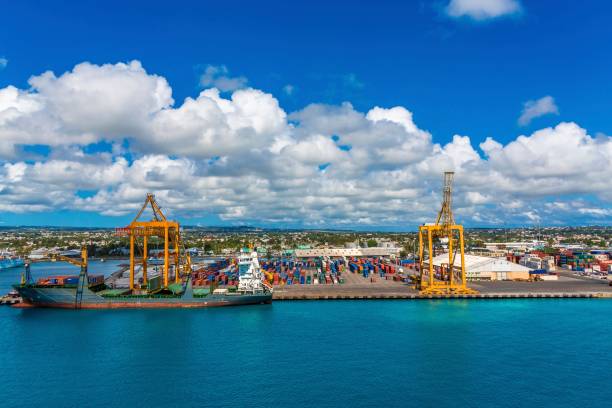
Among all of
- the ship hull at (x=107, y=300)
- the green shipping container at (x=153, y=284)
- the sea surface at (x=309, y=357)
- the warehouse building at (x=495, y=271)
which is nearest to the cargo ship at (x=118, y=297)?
the ship hull at (x=107, y=300)

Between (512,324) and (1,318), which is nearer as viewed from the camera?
(512,324)

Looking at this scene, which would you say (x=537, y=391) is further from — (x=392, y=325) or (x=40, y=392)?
(x=40, y=392)

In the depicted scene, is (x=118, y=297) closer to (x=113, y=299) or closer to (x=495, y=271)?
(x=113, y=299)

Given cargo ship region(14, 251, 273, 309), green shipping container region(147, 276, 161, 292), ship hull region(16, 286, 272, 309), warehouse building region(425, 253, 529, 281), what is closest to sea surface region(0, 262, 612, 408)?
ship hull region(16, 286, 272, 309)

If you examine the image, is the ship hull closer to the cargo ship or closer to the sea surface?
the cargo ship

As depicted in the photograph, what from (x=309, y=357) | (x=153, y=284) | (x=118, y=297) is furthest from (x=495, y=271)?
(x=118, y=297)

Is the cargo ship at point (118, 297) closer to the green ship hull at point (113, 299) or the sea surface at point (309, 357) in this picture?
the green ship hull at point (113, 299)

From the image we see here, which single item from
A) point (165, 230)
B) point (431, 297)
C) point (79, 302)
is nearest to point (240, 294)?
point (165, 230)
